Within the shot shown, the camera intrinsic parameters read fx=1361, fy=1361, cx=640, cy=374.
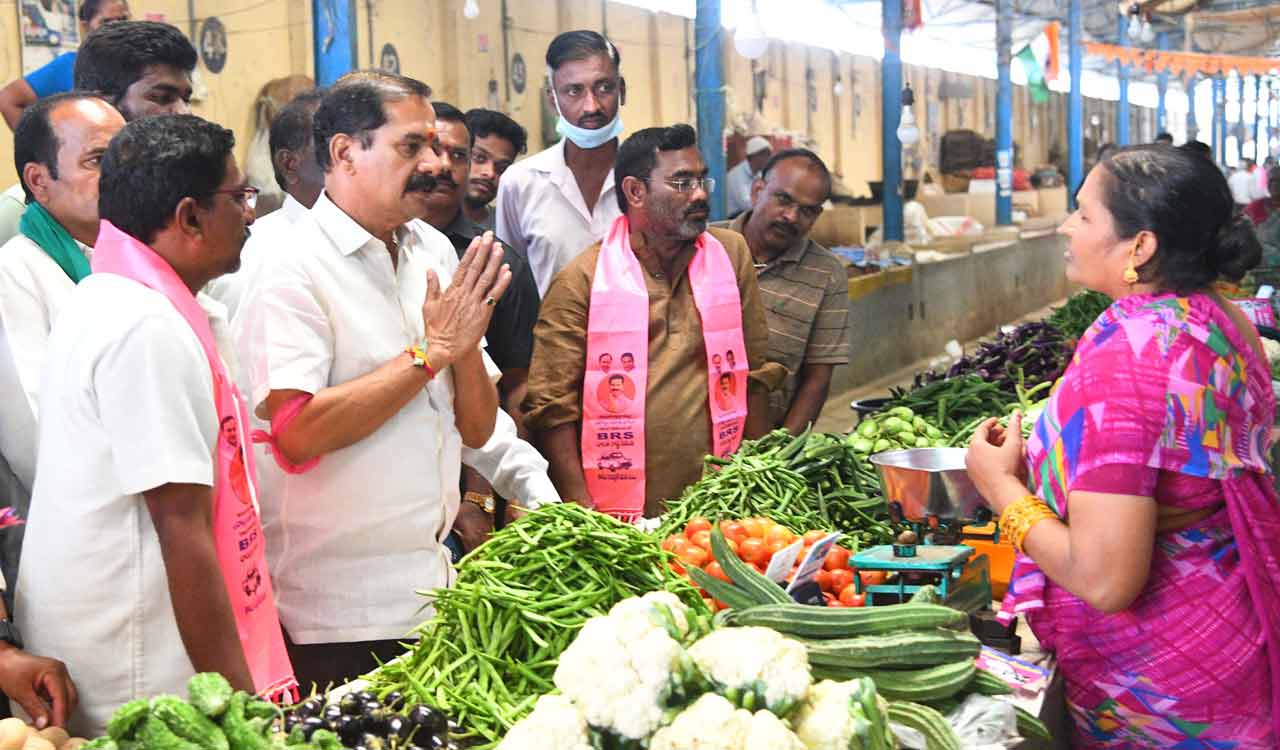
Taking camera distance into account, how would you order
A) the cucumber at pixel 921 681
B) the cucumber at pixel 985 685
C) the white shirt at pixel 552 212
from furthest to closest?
the white shirt at pixel 552 212, the cucumber at pixel 985 685, the cucumber at pixel 921 681

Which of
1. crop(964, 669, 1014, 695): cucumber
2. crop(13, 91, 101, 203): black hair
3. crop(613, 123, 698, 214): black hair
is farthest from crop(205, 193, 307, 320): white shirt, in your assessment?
crop(964, 669, 1014, 695): cucumber

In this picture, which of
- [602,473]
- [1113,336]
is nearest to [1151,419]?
[1113,336]

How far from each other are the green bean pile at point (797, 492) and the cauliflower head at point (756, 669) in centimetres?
153

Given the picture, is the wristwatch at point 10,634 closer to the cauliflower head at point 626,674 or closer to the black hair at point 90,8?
the cauliflower head at point 626,674

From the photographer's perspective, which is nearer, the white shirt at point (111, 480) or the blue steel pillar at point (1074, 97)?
the white shirt at point (111, 480)

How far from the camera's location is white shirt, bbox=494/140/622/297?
499 centimetres

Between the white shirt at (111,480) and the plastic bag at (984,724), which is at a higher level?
the white shirt at (111,480)

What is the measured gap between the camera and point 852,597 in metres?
3.03

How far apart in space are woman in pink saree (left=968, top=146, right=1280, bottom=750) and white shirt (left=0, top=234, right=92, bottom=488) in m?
2.06

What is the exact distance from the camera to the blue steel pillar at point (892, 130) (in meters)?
14.1

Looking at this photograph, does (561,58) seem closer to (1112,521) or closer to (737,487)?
(737,487)

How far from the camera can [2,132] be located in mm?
7703

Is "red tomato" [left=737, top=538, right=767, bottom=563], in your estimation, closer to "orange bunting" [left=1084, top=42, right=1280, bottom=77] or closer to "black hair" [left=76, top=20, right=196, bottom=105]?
"black hair" [left=76, top=20, right=196, bottom=105]

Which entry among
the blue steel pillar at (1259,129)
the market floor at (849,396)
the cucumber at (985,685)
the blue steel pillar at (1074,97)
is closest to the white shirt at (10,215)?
the cucumber at (985,685)
